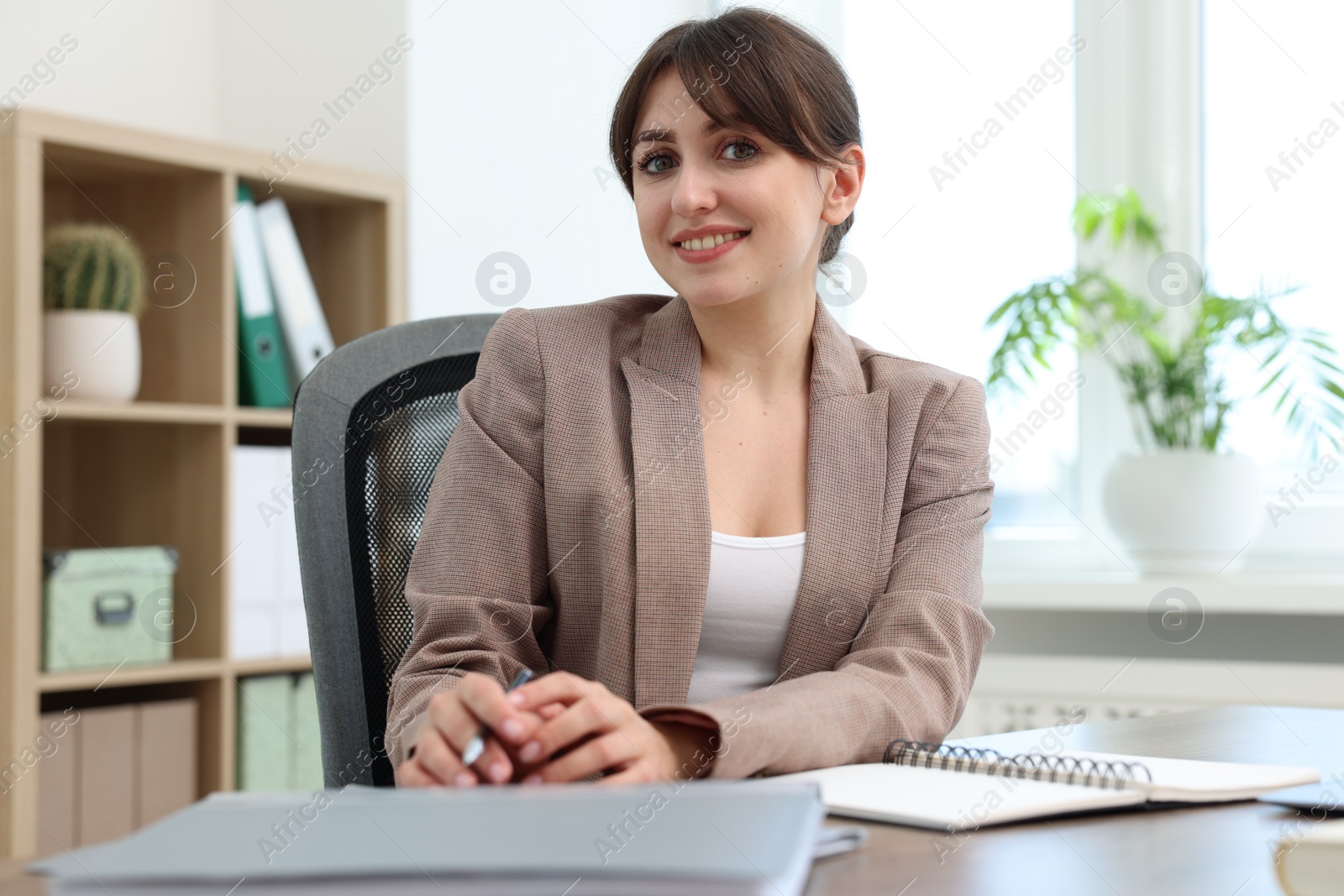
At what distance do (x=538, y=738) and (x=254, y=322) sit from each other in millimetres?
1782

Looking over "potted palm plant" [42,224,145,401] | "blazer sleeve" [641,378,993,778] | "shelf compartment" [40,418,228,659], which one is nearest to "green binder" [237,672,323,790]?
"shelf compartment" [40,418,228,659]

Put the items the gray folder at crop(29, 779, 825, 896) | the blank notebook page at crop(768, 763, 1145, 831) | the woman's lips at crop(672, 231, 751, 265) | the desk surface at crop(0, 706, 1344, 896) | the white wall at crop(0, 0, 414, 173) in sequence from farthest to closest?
the white wall at crop(0, 0, 414, 173) < the woman's lips at crop(672, 231, 751, 265) < the blank notebook page at crop(768, 763, 1145, 831) < the desk surface at crop(0, 706, 1344, 896) < the gray folder at crop(29, 779, 825, 896)

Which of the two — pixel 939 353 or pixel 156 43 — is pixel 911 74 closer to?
pixel 939 353

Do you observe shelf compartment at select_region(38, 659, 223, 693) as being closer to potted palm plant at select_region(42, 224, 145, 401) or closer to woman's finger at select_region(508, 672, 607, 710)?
potted palm plant at select_region(42, 224, 145, 401)

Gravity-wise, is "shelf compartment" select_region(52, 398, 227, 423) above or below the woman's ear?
below

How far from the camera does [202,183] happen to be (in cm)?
240

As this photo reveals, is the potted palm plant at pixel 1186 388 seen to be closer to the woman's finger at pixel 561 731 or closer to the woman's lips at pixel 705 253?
the woman's lips at pixel 705 253

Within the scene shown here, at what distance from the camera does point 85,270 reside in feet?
7.19

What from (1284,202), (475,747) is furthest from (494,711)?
(1284,202)

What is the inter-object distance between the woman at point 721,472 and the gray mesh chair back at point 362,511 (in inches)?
2.4

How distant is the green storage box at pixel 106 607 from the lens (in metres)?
2.13

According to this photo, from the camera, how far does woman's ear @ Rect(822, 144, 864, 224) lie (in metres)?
1.44

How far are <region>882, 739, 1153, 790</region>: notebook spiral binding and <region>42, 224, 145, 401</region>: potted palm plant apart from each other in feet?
5.75

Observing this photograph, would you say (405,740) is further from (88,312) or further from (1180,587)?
(1180,587)
